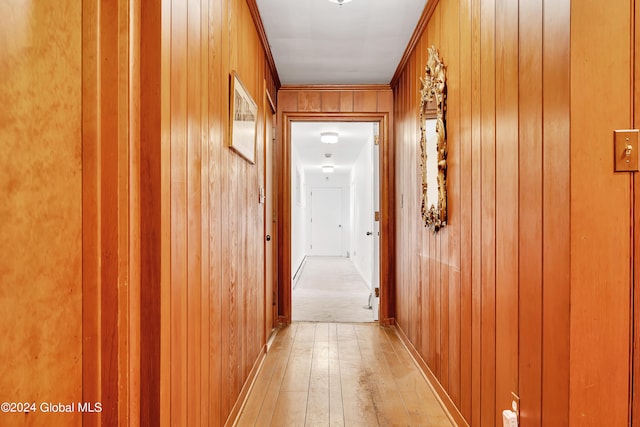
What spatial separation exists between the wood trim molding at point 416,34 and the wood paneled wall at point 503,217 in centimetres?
5

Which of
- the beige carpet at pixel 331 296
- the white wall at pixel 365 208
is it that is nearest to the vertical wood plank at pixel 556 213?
the beige carpet at pixel 331 296

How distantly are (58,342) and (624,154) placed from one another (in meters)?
1.48

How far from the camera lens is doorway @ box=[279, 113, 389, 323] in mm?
4094

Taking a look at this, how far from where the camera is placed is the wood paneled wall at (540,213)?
1119 millimetres

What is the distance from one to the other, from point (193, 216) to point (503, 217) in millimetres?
1133

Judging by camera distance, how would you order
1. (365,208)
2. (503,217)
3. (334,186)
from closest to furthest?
1. (503,217)
2. (365,208)
3. (334,186)

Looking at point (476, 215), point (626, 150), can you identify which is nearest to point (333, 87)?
point (476, 215)

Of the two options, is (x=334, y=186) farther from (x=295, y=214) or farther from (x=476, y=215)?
(x=476, y=215)

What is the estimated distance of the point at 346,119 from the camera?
408 cm

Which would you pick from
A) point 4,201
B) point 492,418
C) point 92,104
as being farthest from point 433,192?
point 4,201

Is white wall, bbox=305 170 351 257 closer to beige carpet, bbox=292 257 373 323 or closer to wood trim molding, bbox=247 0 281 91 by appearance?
beige carpet, bbox=292 257 373 323

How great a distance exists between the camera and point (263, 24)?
278 cm

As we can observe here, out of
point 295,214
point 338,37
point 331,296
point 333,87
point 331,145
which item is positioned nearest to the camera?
point 338,37

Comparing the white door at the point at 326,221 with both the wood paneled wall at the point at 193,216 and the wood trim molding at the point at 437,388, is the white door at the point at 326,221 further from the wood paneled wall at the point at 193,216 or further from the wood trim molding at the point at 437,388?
the wood paneled wall at the point at 193,216
